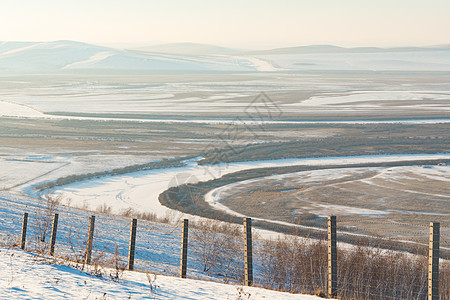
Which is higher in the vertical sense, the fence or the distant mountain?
the distant mountain

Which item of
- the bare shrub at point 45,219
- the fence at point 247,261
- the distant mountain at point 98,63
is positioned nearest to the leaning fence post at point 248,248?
the fence at point 247,261

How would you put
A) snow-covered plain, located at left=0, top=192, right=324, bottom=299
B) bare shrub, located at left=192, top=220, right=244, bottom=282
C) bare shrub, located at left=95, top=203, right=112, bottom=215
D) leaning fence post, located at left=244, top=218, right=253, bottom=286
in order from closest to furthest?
snow-covered plain, located at left=0, top=192, right=324, bottom=299, leaning fence post, located at left=244, top=218, right=253, bottom=286, bare shrub, located at left=192, top=220, right=244, bottom=282, bare shrub, located at left=95, top=203, right=112, bottom=215

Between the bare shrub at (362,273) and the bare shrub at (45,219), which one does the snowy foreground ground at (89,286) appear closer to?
the bare shrub at (362,273)

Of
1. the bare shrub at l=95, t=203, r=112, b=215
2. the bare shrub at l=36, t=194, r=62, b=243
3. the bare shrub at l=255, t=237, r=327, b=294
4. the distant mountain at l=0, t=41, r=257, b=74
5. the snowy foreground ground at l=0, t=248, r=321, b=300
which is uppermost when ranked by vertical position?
the distant mountain at l=0, t=41, r=257, b=74

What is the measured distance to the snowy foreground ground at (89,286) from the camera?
24.1 feet

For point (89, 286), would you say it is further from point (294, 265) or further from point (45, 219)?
point (45, 219)

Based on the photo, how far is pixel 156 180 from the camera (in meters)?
31.7

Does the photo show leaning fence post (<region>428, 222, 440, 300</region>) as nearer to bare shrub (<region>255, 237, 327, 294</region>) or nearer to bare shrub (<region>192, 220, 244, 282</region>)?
bare shrub (<region>255, 237, 327, 294</region>)

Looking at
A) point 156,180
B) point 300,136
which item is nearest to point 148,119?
point 300,136

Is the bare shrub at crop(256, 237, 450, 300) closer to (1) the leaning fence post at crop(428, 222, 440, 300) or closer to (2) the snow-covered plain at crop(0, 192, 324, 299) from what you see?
(2) the snow-covered plain at crop(0, 192, 324, 299)

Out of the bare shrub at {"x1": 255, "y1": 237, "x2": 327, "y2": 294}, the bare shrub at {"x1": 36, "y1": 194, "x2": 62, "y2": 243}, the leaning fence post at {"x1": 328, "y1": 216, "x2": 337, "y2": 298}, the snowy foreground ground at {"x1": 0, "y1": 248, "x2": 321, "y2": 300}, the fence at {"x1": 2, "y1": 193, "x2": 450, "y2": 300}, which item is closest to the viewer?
the snowy foreground ground at {"x1": 0, "y1": 248, "x2": 321, "y2": 300}

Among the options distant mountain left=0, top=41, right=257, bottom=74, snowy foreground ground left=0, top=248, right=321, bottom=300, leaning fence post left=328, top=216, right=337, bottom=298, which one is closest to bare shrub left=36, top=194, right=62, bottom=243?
snowy foreground ground left=0, top=248, right=321, bottom=300

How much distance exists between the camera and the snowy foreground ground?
7.34m

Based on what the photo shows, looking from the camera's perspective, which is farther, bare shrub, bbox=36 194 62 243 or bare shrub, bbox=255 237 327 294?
bare shrub, bbox=36 194 62 243
